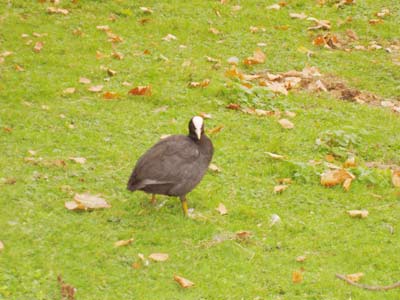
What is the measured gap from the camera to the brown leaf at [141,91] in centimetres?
965

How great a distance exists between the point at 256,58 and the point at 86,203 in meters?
4.95

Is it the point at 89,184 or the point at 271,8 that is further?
the point at 271,8

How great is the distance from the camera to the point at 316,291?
A: 19.7ft

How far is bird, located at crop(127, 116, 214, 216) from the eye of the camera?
6742 millimetres

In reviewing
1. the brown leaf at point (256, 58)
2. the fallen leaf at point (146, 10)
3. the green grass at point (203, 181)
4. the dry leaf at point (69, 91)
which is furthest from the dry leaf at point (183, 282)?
the fallen leaf at point (146, 10)

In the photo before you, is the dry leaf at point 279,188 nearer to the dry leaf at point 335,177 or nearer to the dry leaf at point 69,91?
the dry leaf at point 335,177

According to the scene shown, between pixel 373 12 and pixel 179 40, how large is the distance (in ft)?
12.3

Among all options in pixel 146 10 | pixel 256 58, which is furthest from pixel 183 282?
pixel 146 10

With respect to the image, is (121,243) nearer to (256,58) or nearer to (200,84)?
(200,84)

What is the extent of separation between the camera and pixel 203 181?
777 cm

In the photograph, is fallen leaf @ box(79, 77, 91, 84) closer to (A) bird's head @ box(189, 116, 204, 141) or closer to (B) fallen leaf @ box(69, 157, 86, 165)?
(B) fallen leaf @ box(69, 157, 86, 165)

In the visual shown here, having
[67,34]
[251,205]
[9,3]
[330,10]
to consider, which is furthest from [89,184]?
[330,10]

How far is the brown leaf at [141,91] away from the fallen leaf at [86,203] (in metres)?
2.69

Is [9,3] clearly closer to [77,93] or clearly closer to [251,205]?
[77,93]
